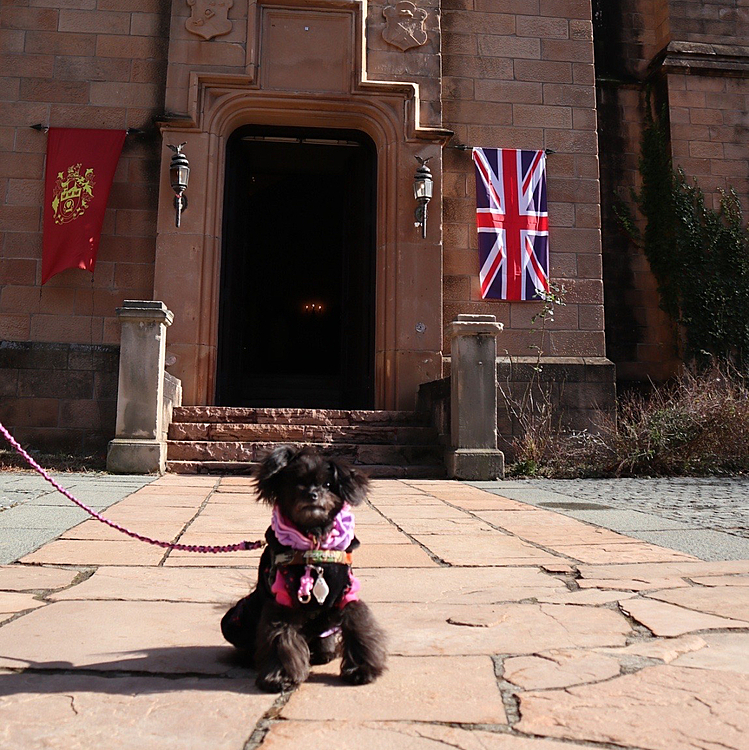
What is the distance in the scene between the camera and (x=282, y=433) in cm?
773

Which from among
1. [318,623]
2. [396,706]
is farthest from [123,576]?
[396,706]

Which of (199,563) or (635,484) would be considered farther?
(635,484)

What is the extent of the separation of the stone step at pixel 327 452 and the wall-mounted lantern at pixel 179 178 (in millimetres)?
3133

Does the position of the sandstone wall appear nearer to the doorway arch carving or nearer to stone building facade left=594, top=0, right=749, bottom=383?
the doorway arch carving

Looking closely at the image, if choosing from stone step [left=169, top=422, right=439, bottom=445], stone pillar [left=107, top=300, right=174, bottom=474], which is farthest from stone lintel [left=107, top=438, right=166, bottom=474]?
stone step [left=169, top=422, right=439, bottom=445]

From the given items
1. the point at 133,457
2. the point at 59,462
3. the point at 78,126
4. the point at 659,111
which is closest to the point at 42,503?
the point at 133,457

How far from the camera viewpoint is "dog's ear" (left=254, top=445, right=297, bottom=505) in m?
1.76

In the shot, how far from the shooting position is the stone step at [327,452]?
7336 millimetres

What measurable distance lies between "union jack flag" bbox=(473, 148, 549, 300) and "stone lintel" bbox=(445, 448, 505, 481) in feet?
10.3

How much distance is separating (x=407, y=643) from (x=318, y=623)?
304 mm

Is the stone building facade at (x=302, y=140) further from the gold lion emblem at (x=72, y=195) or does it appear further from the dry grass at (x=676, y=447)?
the dry grass at (x=676, y=447)

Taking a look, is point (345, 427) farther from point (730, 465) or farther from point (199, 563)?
point (199, 563)

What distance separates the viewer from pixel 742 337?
410 inches

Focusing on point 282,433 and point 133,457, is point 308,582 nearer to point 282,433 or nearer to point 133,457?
point 133,457
